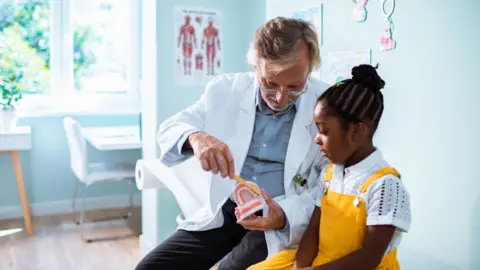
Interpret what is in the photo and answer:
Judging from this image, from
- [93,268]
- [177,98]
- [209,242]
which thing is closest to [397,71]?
[209,242]

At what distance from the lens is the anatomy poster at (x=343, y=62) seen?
1.79 m

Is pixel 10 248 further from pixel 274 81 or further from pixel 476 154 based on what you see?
pixel 476 154

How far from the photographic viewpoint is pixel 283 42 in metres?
1.41

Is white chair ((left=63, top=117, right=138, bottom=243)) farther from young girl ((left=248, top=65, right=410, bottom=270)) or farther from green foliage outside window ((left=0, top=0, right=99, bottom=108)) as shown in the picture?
young girl ((left=248, top=65, right=410, bottom=270))

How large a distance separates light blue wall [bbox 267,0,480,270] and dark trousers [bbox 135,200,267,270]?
50cm

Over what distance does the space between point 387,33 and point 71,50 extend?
3.20 metres

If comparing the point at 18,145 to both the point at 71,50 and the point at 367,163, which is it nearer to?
the point at 71,50

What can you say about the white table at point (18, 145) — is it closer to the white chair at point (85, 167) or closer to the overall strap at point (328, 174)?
the white chair at point (85, 167)

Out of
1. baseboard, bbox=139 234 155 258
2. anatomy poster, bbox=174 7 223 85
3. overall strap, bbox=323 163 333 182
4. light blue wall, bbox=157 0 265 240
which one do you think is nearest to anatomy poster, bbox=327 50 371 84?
overall strap, bbox=323 163 333 182

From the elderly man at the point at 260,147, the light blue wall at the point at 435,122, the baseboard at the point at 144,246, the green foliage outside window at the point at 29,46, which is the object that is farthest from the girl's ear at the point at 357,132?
the green foliage outside window at the point at 29,46

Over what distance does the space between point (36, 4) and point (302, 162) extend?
3.37 m

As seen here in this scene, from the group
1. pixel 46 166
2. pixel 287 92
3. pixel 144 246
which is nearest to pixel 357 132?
pixel 287 92

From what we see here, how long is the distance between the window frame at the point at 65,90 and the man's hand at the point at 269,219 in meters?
3.09

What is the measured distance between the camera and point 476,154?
4.58 ft
